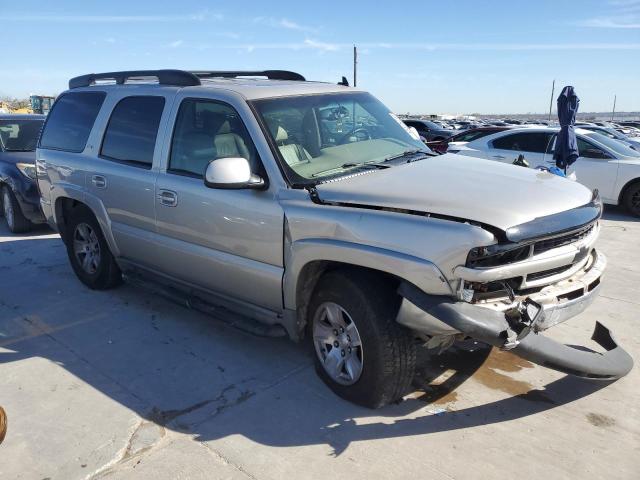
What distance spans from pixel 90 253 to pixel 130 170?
142 cm

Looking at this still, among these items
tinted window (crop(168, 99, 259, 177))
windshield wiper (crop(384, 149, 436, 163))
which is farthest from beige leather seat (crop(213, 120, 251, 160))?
windshield wiper (crop(384, 149, 436, 163))

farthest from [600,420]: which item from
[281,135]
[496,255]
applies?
[281,135]

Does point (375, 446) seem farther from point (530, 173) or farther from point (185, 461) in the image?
point (530, 173)

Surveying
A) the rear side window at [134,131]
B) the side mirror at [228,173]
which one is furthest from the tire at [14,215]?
the side mirror at [228,173]

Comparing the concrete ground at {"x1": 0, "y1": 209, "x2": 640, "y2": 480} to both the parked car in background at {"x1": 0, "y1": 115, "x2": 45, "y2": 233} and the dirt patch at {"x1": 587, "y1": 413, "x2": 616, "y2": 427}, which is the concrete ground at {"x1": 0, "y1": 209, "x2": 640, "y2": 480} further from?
the parked car in background at {"x1": 0, "y1": 115, "x2": 45, "y2": 233}

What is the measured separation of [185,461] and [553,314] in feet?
7.02

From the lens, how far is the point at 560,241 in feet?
10.1

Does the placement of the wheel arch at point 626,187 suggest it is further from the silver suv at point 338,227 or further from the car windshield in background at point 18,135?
the car windshield in background at point 18,135

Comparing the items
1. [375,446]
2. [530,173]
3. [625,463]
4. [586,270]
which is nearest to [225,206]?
[375,446]

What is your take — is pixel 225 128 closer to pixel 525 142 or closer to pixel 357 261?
pixel 357 261

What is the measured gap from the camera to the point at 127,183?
15.2 ft

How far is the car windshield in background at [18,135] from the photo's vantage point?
28.5 feet

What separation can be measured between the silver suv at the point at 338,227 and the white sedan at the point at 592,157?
20.9 feet

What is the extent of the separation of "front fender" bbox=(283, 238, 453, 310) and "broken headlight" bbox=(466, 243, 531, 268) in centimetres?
18
